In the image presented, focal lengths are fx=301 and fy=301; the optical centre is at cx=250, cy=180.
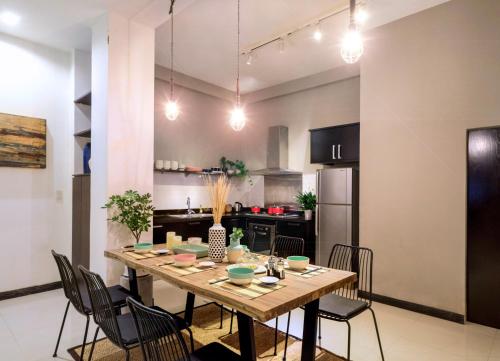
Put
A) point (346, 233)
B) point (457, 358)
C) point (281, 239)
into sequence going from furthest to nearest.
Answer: point (346, 233)
point (281, 239)
point (457, 358)

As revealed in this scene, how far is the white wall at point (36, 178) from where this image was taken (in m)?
3.57

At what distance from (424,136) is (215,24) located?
271cm

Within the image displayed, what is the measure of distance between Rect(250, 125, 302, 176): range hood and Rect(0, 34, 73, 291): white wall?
3.18 metres

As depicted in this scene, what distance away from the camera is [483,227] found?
2965 mm

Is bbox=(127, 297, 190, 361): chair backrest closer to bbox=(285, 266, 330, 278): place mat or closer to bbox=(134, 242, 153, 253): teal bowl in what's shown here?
bbox=(285, 266, 330, 278): place mat

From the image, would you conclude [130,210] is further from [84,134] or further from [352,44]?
[352,44]

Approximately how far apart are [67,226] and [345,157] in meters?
3.94

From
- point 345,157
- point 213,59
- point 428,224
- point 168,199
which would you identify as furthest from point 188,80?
point 428,224

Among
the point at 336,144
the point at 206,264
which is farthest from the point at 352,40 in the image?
the point at 336,144

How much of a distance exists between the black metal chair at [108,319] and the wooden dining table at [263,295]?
0.82ft

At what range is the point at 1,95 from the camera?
3.56 metres

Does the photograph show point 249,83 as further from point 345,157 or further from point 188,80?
point 345,157

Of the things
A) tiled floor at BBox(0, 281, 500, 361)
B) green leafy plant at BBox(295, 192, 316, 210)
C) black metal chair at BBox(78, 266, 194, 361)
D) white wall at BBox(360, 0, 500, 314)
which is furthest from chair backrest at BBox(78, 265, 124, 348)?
green leafy plant at BBox(295, 192, 316, 210)

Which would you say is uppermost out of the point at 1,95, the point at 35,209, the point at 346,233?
the point at 1,95
